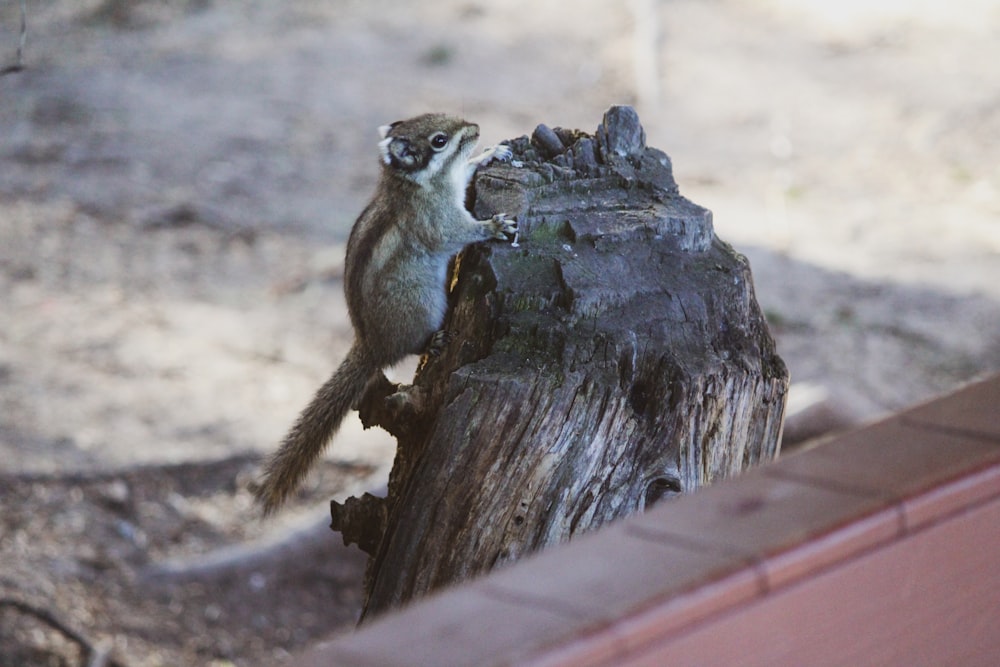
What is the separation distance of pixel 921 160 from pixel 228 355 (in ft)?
15.8

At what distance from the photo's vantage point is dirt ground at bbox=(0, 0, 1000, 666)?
445 cm

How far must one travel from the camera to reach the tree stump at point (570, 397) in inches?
74.7

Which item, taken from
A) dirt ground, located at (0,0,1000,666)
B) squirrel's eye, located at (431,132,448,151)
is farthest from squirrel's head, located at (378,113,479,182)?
dirt ground, located at (0,0,1000,666)

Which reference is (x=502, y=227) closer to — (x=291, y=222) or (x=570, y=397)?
(x=570, y=397)

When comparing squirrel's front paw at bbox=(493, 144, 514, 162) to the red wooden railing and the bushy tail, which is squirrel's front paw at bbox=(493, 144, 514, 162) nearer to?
the bushy tail

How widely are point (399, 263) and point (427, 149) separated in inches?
17.5

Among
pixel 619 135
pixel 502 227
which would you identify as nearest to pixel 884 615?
pixel 502 227

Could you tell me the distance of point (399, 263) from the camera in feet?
9.51

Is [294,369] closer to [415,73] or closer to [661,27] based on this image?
[415,73]

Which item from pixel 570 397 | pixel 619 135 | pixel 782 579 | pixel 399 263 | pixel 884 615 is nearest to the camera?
pixel 782 579

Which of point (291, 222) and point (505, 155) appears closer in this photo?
point (505, 155)

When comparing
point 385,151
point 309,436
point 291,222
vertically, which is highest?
point 291,222

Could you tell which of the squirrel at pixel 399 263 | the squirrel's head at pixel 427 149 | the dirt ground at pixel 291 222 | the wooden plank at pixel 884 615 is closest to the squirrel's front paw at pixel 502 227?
the squirrel at pixel 399 263

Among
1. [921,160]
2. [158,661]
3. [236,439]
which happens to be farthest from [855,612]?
[921,160]
